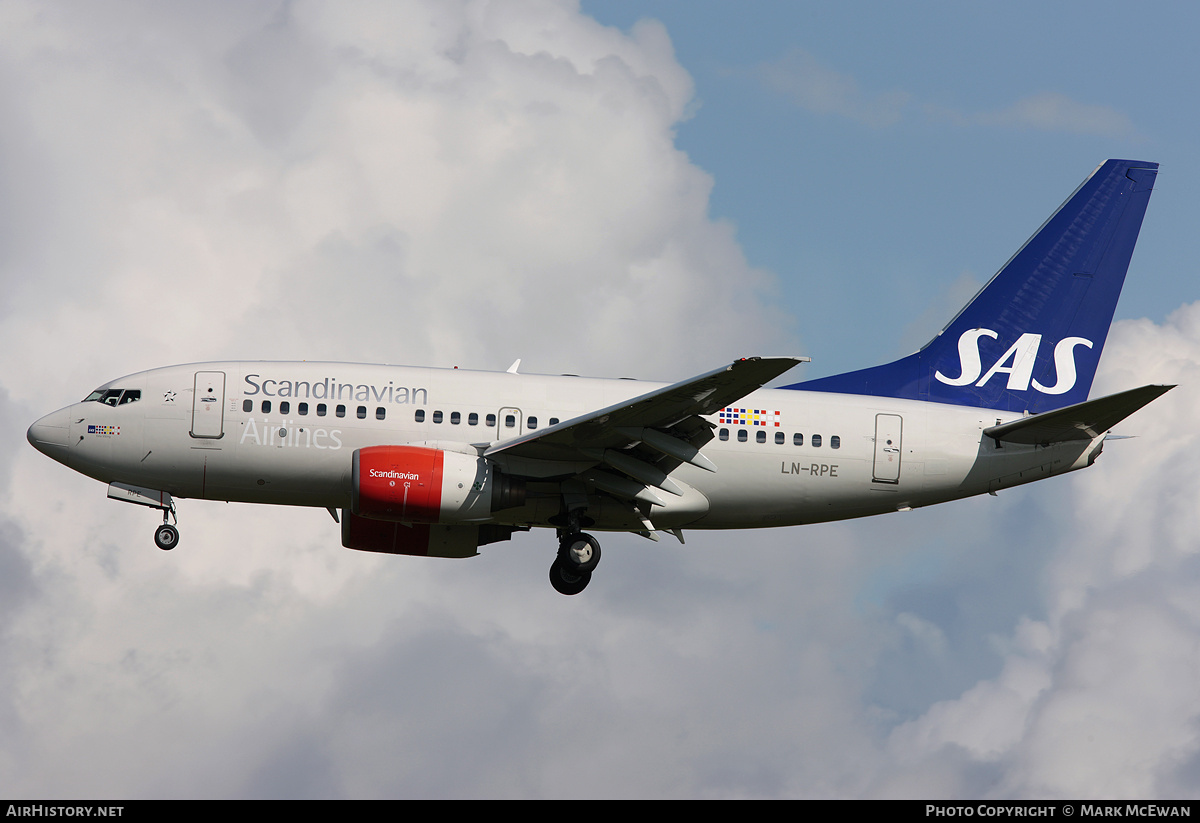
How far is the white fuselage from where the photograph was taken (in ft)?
102

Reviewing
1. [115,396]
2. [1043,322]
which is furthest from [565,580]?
[1043,322]

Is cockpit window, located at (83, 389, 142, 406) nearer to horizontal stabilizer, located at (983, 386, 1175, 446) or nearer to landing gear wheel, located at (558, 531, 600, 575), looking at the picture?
landing gear wheel, located at (558, 531, 600, 575)

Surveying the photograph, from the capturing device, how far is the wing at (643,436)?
28219 millimetres

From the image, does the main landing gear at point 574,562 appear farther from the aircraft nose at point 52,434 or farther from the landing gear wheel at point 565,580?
the aircraft nose at point 52,434

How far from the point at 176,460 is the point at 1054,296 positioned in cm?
2419

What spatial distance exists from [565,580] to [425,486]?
15.9ft

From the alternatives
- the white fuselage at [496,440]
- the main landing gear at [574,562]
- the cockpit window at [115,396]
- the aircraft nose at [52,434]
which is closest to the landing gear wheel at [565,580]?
the main landing gear at [574,562]

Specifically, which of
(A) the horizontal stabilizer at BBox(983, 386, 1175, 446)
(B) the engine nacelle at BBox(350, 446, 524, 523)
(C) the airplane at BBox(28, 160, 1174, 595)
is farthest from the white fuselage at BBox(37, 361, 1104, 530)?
(B) the engine nacelle at BBox(350, 446, 524, 523)

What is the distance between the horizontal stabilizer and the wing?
8156 millimetres

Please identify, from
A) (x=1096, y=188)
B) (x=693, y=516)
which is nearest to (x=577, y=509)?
(x=693, y=516)

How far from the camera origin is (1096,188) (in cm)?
3812

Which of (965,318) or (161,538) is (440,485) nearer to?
(161,538)

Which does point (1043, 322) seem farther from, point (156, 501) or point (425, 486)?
point (156, 501)

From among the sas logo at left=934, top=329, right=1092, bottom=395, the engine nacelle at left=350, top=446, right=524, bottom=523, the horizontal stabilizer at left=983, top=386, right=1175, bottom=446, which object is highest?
the sas logo at left=934, top=329, right=1092, bottom=395
